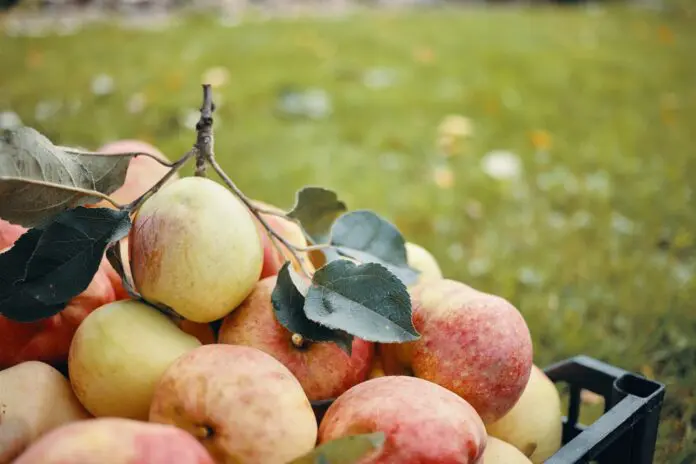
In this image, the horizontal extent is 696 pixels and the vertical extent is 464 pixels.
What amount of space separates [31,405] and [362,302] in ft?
1.38

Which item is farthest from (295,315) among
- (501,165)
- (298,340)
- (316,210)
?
(501,165)

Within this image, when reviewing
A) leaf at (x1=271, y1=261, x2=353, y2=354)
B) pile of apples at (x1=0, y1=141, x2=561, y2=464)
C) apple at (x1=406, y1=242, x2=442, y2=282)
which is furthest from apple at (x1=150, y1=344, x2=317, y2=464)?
apple at (x1=406, y1=242, x2=442, y2=282)

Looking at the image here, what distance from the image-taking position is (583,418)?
149 centimetres

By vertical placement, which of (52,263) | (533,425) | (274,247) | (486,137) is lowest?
(486,137)

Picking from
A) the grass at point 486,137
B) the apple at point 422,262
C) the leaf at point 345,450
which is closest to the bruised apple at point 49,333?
the leaf at point 345,450

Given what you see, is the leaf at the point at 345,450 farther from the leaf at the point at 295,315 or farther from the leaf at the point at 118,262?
the leaf at the point at 118,262

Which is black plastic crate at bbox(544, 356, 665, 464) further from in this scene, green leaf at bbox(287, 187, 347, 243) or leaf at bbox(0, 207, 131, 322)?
leaf at bbox(0, 207, 131, 322)

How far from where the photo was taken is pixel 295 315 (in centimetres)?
92

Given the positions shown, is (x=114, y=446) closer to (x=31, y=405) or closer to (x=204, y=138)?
(x=31, y=405)

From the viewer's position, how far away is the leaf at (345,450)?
0.66 metres

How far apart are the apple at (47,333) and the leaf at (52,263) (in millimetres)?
59

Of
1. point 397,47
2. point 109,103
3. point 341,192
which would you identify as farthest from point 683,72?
point 109,103

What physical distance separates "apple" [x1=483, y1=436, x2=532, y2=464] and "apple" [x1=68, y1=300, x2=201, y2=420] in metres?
0.42

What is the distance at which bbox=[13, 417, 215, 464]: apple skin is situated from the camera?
612 mm
